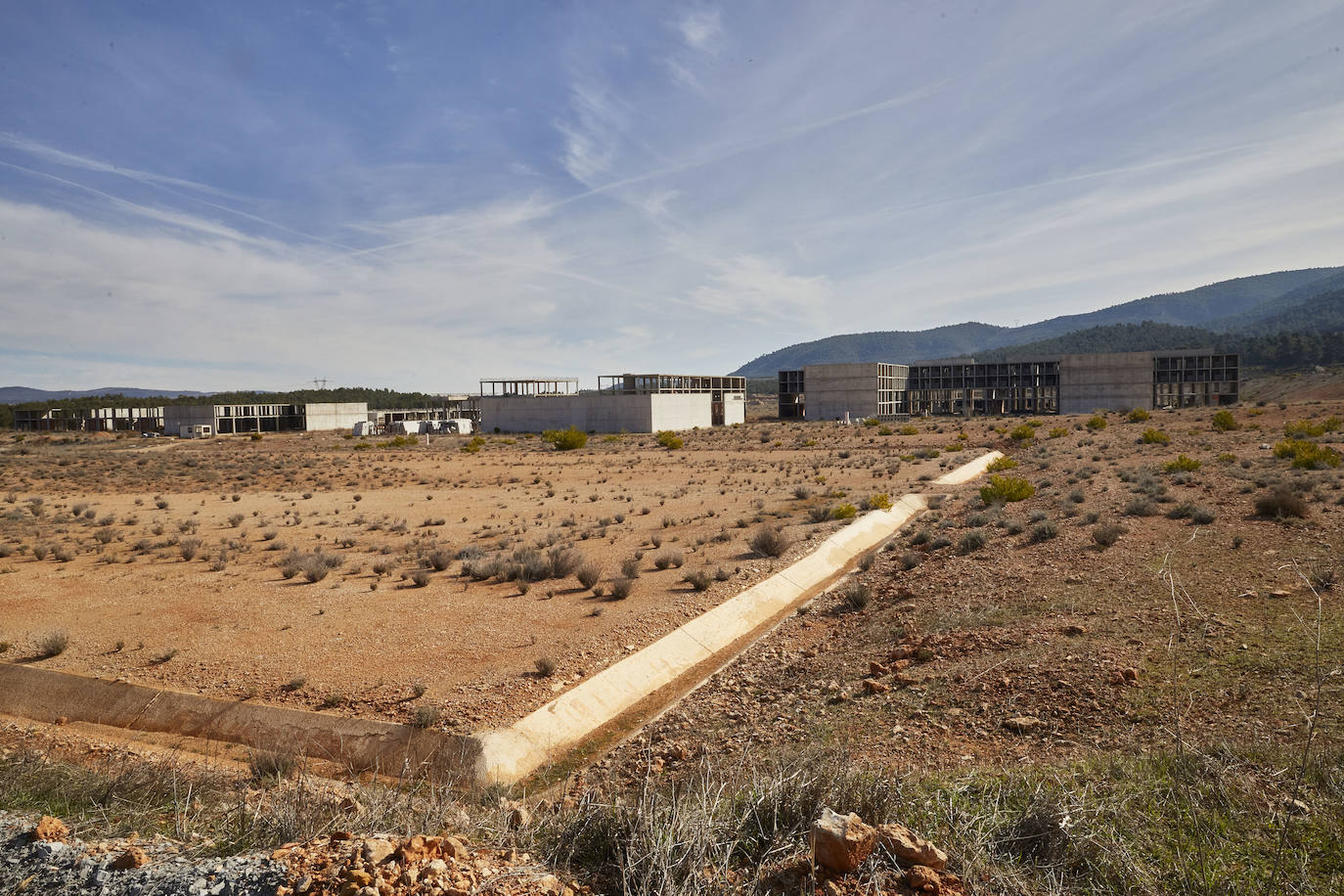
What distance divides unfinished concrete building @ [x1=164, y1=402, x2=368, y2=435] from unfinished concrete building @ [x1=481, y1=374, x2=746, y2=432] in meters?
32.2

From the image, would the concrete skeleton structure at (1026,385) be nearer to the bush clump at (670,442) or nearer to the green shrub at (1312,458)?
the bush clump at (670,442)

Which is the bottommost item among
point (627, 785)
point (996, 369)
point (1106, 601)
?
point (627, 785)

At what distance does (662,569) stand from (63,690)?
11.0 meters

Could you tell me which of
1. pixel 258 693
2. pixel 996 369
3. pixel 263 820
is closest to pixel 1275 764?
pixel 263 820

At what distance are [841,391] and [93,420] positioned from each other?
10238 cm

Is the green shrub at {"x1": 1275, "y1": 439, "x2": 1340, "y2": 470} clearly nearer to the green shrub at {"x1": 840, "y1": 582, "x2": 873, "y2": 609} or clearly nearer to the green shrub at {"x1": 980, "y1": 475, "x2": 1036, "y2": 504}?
the green shrub at {"x1": 980, "y1": 475, "x2": 1036, "y2": 504}

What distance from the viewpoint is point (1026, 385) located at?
99562 mm

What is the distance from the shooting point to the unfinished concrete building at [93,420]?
327 feet

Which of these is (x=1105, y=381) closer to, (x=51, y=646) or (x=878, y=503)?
(x=878, y=503)

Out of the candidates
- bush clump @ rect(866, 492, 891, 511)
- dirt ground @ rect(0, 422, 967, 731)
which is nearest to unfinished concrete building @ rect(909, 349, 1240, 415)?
dirt ground @ rect(0, 422, 967, 731)

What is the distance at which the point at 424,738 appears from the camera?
9.07 m

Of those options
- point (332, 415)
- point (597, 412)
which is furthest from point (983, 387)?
point (332, 415)

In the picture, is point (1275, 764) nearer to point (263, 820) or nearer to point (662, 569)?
point (263, 820)

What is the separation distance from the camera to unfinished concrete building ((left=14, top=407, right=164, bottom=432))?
9981 centimetres
